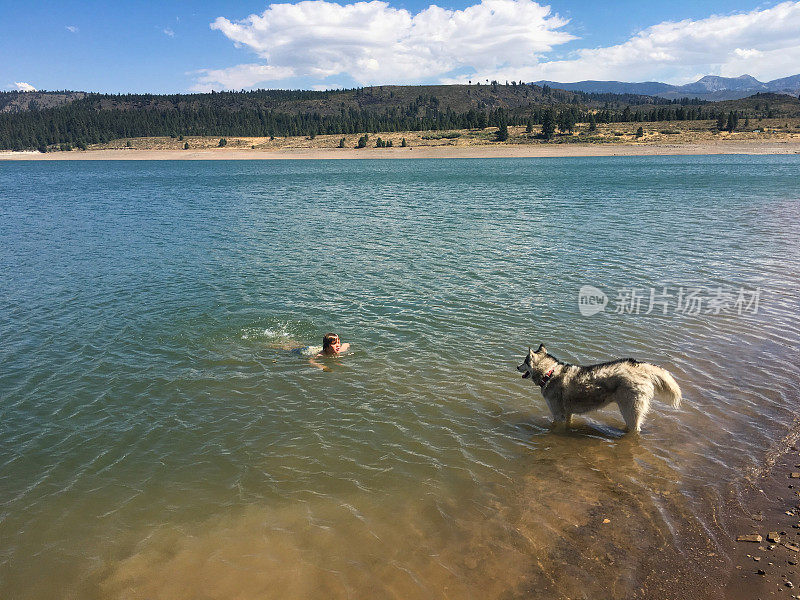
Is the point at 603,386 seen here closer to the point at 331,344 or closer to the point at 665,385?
the point at 665,385

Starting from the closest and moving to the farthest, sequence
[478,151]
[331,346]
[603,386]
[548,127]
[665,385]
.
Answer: [665,385] → [603,386] → [331,346] → [478,151] → [548,127]

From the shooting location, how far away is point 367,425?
10945 millimetres

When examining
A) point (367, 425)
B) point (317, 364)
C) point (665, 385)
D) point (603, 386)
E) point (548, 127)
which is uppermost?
point (548, 127)

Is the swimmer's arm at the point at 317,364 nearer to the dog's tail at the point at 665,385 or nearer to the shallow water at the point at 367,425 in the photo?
the shallow water at the point at 367,425

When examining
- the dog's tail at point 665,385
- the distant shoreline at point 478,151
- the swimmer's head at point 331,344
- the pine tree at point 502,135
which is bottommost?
the swimmer's head at point 331,344

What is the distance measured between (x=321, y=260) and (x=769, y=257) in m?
22.6

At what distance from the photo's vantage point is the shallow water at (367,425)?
7.29 m

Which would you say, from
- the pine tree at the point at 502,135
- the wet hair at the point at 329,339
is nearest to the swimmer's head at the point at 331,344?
the wet hair at the point at 329,339

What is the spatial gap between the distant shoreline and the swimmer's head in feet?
435

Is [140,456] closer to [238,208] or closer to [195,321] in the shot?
[195,321]

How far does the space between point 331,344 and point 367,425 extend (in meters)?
3.70

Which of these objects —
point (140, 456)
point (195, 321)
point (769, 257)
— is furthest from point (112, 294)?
point (769, 257)

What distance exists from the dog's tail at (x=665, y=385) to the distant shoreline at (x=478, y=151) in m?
132

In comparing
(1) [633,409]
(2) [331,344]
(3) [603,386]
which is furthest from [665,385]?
(2) [331,344]
